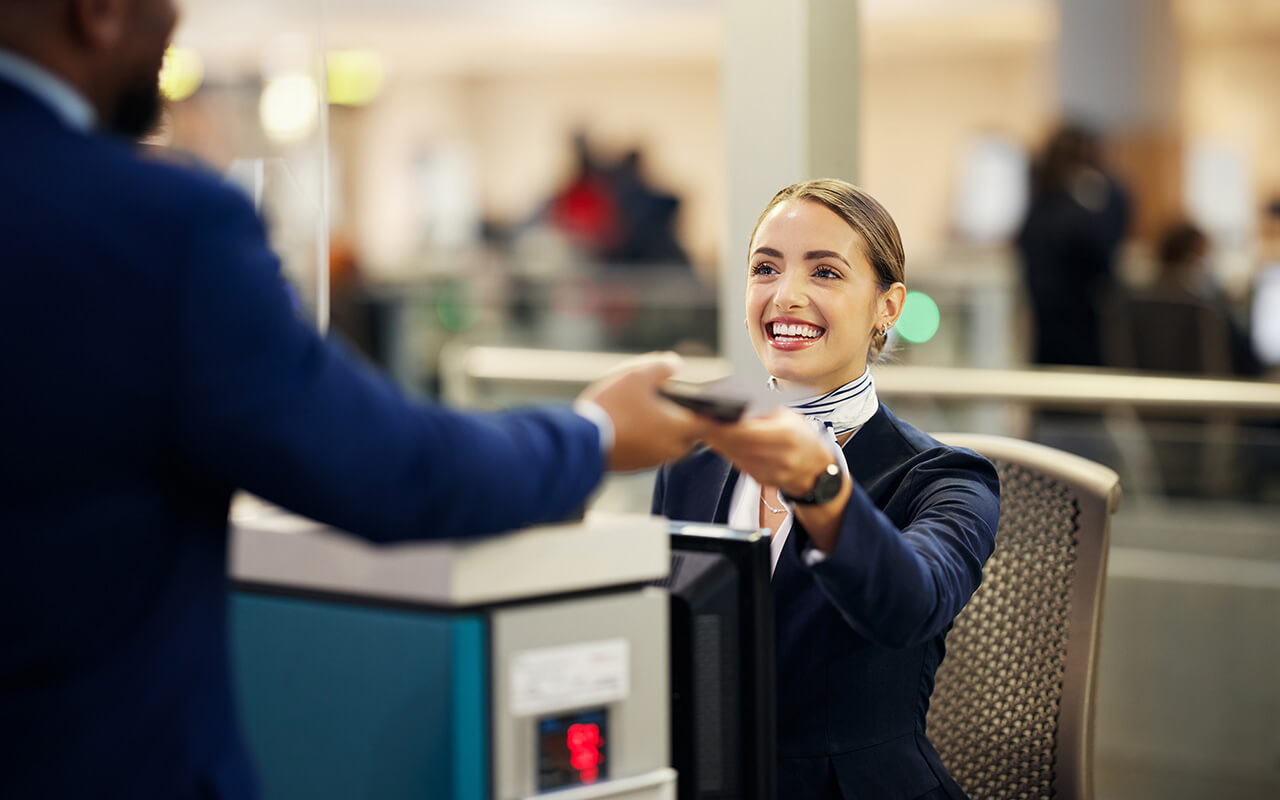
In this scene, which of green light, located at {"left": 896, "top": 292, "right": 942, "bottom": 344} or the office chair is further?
green light, located at {"left": 896, "top": 292, "right": 942, "bottom": 344}

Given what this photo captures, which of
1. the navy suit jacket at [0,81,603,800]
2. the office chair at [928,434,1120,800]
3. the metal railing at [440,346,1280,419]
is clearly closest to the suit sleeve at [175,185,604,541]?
the navy suit jacket at [0,81,603,800]

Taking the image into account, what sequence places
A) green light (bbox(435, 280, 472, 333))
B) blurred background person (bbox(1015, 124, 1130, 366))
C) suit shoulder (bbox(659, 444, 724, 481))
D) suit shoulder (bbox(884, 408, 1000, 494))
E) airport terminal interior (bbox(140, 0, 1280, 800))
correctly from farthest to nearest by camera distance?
green light (bbox(435, 280, 472, 333)) → blurred background person (bbox(1015, 124, 1130, 366)) → suit shoulder (bbox(659, 444, 724, 481)) → suit shoulder (bbox(884, 408, 1000, 494)) → airport terminal interior (bbox(140, 0, 1280, 800))

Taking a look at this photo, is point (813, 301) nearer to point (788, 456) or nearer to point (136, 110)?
point (788, 456)

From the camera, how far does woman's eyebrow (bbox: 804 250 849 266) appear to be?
1.58 m

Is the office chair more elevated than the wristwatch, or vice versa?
the wristwatch

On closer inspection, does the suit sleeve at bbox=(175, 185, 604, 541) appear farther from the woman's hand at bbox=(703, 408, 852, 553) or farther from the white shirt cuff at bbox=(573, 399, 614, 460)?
the woman's hand at bbox=(703, 408, 852, 553)

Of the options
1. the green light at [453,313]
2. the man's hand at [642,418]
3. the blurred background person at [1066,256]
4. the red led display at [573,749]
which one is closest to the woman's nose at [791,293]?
the man's hand at [642,418]

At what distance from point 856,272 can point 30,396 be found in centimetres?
96

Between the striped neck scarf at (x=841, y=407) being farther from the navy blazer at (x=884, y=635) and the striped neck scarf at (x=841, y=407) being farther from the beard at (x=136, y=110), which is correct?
the beard at (x=136, y=110)

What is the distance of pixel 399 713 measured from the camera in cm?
109

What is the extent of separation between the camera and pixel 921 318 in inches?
219

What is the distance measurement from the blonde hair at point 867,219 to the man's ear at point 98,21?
0.87 meters

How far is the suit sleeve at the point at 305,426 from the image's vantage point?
875mm

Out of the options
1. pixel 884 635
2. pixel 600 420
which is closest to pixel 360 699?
pixel 600 420
